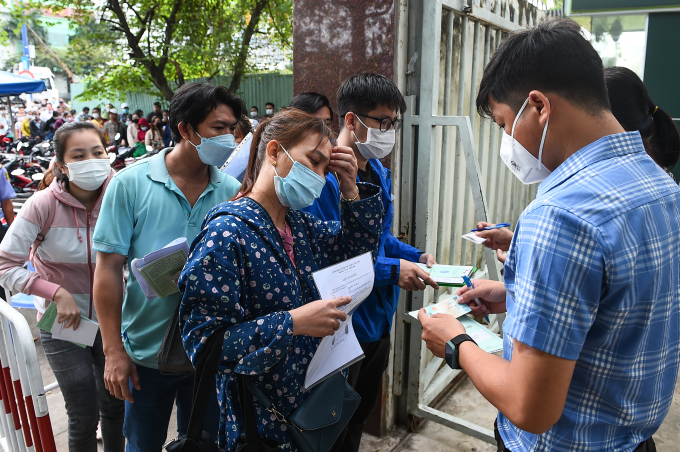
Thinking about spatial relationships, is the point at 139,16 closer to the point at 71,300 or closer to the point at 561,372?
the point at 71,300

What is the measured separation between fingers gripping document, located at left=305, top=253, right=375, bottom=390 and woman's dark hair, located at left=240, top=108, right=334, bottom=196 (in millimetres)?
436

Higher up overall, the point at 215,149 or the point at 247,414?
the point at 215,149

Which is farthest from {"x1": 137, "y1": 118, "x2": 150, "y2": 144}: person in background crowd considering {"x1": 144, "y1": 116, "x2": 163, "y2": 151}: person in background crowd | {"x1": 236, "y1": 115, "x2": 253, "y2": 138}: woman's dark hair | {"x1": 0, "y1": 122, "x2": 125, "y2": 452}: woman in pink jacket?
{"x1": 0, "y1": 122, "x2": 125, "y2": 452}: woman in pink jacket

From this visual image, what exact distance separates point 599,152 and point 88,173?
2389 mm

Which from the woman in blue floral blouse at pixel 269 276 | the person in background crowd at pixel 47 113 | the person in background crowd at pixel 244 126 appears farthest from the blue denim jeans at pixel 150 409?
the person in background crowd at pixel 47 113

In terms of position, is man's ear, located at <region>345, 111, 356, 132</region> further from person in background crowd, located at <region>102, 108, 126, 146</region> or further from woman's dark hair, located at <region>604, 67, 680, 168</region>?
person in background crowd, located at <region>102, 108, 126, 146</region>

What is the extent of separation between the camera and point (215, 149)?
2.22m

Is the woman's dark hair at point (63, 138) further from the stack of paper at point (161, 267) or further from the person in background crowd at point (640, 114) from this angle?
the person in background crowd at point (640, 114)

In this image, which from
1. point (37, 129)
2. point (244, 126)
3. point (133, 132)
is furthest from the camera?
point (37, 129)

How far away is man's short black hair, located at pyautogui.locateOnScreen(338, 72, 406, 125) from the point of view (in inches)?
95.6

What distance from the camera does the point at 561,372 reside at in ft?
3.40

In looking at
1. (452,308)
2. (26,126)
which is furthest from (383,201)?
(26,126)

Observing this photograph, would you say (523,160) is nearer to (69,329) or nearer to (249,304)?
(249,304)

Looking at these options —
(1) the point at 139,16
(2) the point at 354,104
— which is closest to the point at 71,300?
(2) the point at 354,104
